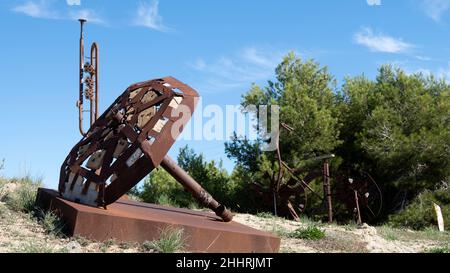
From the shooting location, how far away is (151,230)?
6.41 m

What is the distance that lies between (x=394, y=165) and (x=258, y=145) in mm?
3943

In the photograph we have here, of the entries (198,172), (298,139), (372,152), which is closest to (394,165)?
(372,152)

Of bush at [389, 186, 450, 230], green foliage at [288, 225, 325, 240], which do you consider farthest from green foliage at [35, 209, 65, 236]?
bush at [389, 186, 450, 230]

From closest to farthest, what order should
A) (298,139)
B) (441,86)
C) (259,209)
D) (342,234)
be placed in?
(342,234), (259,209), (298,139), (441,86)

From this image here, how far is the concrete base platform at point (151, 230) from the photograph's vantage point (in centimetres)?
628

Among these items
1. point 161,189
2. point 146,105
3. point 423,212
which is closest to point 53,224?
point 146,105

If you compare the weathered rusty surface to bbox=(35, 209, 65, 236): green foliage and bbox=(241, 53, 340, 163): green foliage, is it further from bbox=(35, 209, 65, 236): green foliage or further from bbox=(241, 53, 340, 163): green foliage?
bbox=(241, 53, 340, 163): green foliage

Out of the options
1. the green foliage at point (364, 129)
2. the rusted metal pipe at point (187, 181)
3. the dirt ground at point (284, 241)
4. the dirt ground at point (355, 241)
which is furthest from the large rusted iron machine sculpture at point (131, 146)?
the green foliage at point (364, 129)

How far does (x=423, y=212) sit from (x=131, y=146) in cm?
1074

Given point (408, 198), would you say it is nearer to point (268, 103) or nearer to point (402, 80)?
point (402, 80)

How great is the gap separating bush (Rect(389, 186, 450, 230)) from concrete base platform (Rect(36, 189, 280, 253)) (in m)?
9.09

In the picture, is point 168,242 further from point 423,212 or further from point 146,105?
point 423,212

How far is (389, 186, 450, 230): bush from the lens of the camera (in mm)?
15039

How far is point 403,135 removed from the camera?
1586 centimetres
